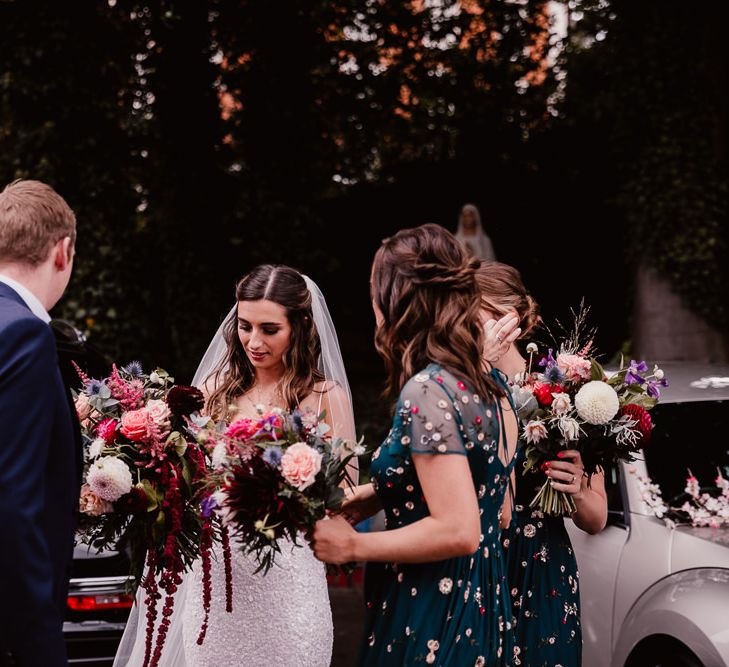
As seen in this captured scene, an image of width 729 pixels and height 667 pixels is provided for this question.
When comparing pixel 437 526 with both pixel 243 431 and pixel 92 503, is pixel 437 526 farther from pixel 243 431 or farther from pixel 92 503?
pixel 92 503

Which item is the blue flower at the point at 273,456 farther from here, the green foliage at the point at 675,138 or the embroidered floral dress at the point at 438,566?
the green foliage at the point at 675,138

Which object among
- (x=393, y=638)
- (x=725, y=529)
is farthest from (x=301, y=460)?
(x=725, y=529)

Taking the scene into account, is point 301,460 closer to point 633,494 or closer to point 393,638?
point 393,638

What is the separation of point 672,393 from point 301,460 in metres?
2.60

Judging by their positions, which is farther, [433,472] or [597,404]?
[597,404]

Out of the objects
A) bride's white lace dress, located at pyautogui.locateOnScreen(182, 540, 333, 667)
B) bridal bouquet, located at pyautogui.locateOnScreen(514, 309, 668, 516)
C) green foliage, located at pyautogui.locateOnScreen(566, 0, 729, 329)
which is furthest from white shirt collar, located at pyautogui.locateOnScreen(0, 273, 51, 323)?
green foliage, located at pyautogui.locateOnScreen(566, 0, 729, 329)

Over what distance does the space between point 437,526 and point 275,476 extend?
1.48ft

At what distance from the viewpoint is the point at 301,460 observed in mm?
2381

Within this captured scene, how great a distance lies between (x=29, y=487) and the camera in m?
1.97

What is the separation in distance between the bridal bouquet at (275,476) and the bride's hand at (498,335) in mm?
731

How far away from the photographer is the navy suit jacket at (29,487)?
6.38ft

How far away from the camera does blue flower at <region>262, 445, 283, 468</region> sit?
7.82 feet

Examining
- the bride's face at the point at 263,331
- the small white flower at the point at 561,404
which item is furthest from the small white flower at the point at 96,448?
the small white flower at the point at 561,404

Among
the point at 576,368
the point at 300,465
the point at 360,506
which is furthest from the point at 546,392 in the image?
the point at 300,465
